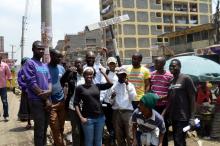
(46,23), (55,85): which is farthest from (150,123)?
(46,23)

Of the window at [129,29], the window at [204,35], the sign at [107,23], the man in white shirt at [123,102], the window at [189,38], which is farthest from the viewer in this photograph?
the window at [129,29]

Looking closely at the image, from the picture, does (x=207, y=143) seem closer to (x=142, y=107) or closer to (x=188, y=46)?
(x=142, y=107)

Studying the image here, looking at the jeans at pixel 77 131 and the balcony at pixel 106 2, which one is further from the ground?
the balcony at pixel 106 2

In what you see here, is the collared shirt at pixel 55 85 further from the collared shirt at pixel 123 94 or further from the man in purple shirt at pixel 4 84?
the man in purple shirt at pixel 4 84

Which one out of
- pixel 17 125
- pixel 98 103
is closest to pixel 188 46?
pixel 17 125

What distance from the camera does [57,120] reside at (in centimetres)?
697

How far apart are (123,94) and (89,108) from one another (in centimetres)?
78

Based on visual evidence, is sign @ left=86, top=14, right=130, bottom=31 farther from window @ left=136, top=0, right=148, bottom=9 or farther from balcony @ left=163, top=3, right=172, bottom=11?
balcony @ left=163, top=3, right=172, bottom=11

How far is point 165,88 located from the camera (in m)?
6.92

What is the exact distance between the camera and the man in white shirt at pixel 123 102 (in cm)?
674

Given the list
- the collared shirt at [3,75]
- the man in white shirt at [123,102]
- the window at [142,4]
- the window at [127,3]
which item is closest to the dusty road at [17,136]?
the collared shirt at [3,75]

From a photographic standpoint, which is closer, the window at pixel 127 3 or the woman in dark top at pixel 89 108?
the woman in dark top at pixel 89 108

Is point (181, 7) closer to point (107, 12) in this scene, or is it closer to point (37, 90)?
point (107, 12)

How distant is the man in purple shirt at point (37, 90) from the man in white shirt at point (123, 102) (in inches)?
44.5
